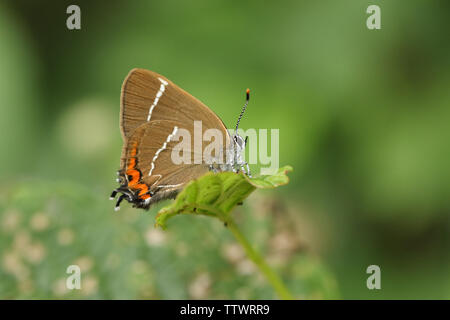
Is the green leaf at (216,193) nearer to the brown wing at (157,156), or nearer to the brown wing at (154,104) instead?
the brown wing at (157,156)

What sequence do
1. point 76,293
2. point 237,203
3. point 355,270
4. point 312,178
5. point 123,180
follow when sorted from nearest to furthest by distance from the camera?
point 237,203
point 76,293
point 123,180
point 355,270
point 312,178

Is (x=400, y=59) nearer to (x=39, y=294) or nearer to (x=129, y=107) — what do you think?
(x=129, y=107)

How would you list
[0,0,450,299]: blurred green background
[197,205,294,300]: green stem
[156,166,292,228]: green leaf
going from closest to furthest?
[156,166,292,228]: green leaf → [197,205,294,300]: green stem → [0,0,450,299]: blurred green background

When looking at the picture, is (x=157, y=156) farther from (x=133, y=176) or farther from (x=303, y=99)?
(x=303, y=99)

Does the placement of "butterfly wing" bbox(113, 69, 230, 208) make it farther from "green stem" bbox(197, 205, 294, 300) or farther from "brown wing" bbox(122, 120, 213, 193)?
"green stem" bbox(197, 205, 294, 300)

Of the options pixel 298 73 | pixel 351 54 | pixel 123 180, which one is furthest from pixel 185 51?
pixel 123 180

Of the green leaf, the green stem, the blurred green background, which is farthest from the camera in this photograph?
the blurred green background

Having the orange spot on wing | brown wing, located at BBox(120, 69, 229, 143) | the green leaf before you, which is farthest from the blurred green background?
the green leaf
